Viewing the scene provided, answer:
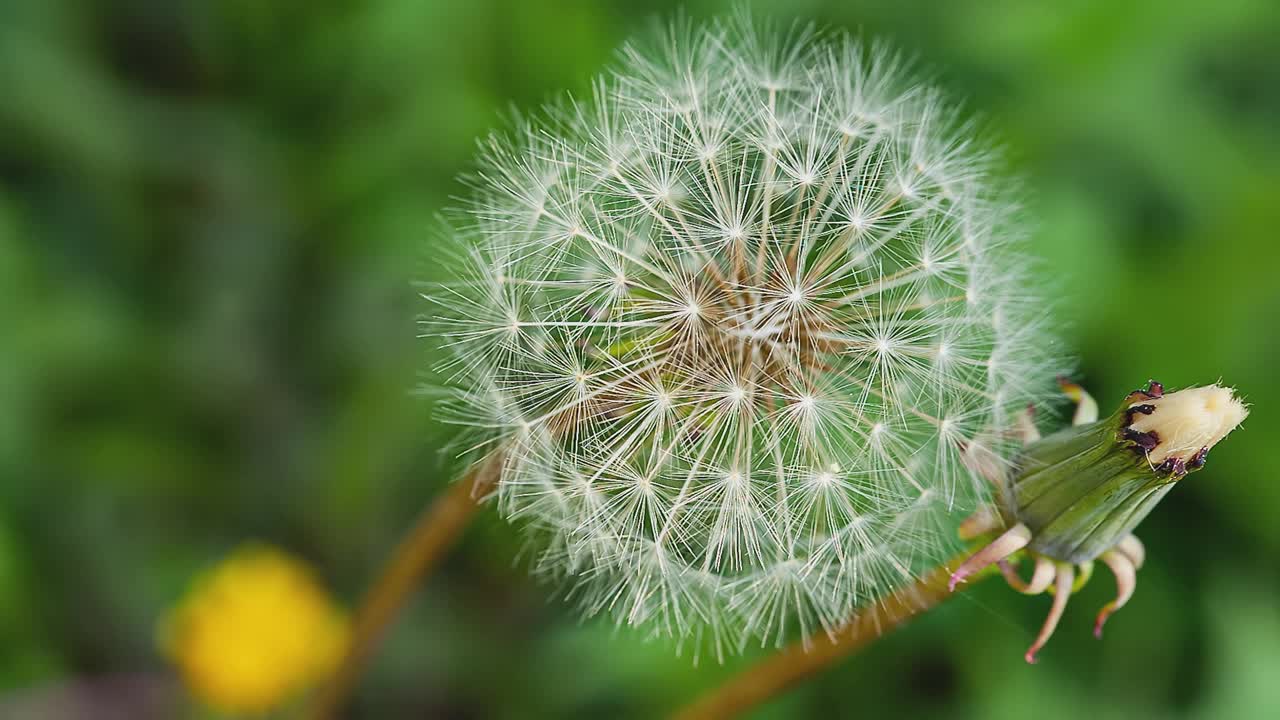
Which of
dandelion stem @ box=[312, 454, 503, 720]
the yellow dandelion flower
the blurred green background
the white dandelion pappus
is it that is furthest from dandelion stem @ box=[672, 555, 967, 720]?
the yellow dandelion flower

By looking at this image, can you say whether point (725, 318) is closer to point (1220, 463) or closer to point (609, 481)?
point (609, 481)

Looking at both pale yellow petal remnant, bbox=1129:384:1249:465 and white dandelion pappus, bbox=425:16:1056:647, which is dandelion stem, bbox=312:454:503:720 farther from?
pale yellow petal remnant, bbox=1129:384:1249:465

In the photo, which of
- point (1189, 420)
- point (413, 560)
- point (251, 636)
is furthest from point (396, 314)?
point (1189, 420)

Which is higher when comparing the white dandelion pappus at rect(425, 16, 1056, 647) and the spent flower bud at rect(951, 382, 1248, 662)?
the white dandelion pappus at rect(425, 16, 1056, 647)

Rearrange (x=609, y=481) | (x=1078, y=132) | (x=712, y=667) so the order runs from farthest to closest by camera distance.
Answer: (x=1078, y=132), (x=712, y=667), (x=609, y=481)

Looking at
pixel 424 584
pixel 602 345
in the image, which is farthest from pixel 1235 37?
pixel 424 584
